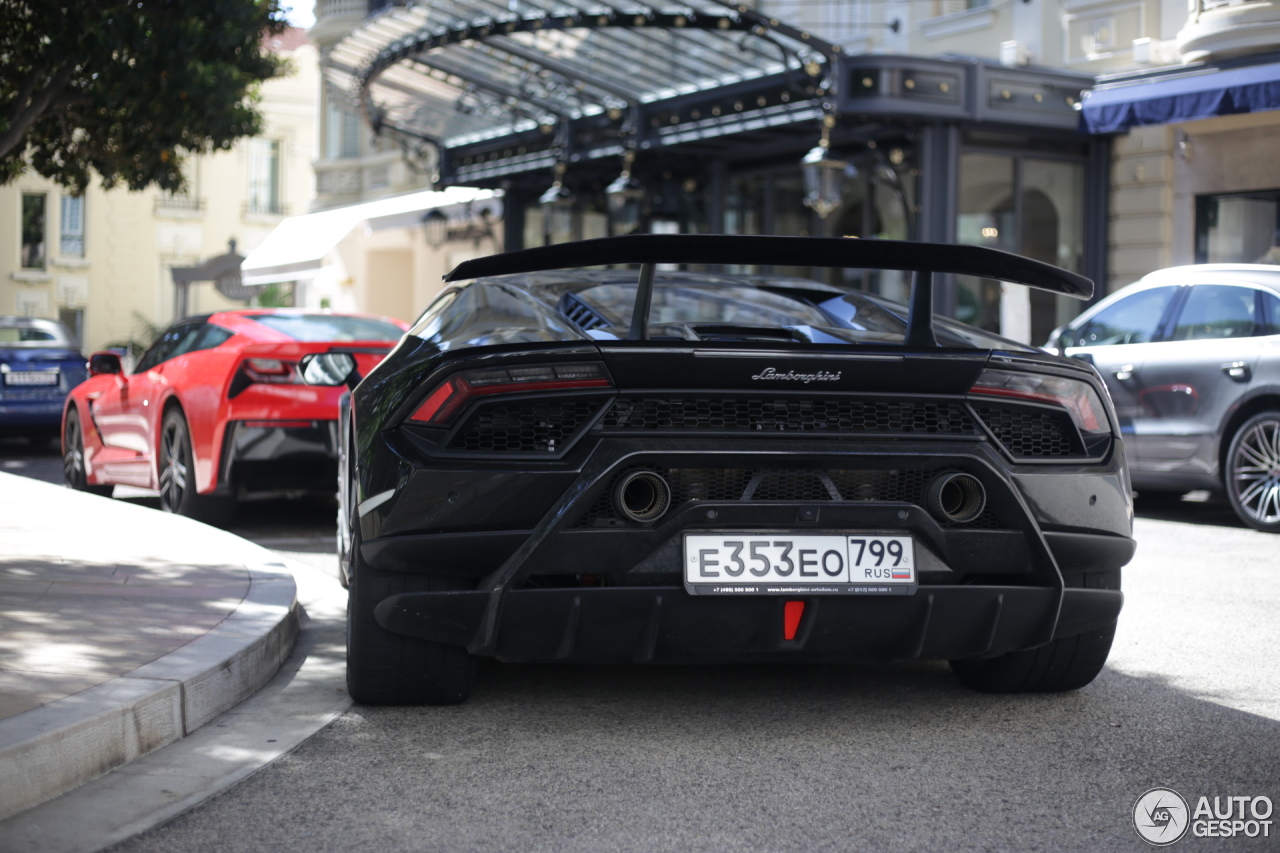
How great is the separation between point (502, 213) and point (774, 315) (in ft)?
71.2

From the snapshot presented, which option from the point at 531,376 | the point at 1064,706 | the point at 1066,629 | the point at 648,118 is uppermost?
the point at 648,118

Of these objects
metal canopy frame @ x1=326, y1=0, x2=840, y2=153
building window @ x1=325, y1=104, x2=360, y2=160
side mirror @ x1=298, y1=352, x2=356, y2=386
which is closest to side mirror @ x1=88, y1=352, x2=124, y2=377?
side mirror @ x1=298, y1=352, x2=356, y2=386

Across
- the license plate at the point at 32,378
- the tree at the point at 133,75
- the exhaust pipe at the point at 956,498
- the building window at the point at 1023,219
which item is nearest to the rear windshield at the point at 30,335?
the license plate at the point at 32,378

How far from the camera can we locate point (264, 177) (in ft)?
153

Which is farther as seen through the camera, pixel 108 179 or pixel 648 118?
pixel 648 118

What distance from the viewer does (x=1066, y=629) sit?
4285mm

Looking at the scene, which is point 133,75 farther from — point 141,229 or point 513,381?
point 141,229

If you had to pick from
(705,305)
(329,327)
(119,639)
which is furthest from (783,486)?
(329,327)

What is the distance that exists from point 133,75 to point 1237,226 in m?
11.3

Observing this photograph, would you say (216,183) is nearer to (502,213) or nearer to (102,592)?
(502,213)

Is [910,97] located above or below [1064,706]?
above

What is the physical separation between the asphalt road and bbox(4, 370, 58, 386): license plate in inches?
492

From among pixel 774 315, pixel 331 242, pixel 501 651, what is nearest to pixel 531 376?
pixel 501 651

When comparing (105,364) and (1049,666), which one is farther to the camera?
(105,364)
